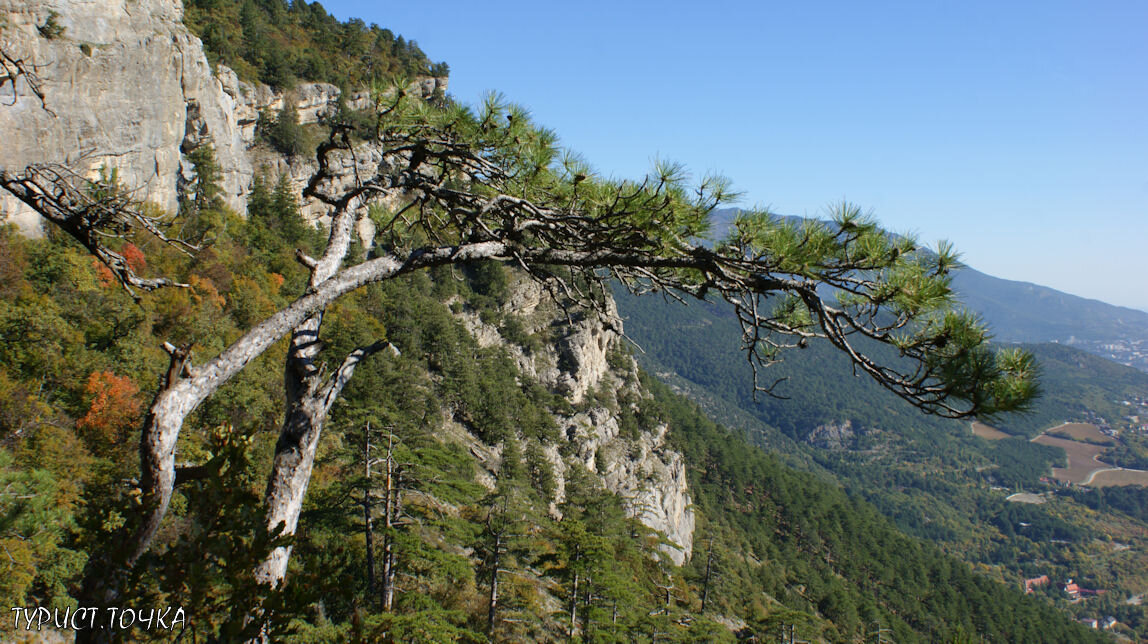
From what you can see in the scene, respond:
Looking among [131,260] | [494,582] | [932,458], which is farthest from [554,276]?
[932,458]

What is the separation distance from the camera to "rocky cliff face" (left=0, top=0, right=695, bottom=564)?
18.8 metres

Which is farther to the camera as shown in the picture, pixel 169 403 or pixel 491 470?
pixel 491 470

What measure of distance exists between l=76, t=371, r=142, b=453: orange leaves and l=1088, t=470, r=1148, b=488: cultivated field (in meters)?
185

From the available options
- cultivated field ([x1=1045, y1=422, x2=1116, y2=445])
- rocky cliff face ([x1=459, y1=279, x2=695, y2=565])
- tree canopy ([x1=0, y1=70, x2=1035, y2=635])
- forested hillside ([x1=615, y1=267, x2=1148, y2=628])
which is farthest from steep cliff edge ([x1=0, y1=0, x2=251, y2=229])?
cultivated field ([x1=1045, y1=422, x2=1116, y2=445])

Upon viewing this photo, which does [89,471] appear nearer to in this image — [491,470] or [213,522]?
[213,522]

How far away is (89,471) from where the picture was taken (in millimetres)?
13703

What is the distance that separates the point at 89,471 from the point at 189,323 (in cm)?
846

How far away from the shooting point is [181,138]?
1154 inches

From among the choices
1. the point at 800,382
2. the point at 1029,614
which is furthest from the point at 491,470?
the point at 800,382

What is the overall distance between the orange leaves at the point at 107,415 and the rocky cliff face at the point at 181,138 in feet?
19.7

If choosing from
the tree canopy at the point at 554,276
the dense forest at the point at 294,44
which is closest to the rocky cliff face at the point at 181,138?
the tree canopy at the point at 554,276

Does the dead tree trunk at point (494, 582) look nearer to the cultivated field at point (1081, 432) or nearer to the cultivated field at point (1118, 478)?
the cultivated field at point (1118, 478)

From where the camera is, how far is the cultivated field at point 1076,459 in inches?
5615

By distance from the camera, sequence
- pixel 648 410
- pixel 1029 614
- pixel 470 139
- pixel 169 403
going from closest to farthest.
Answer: pixel 169 403
pixel 470 139
pixel 648 410
pixel 1029 614
